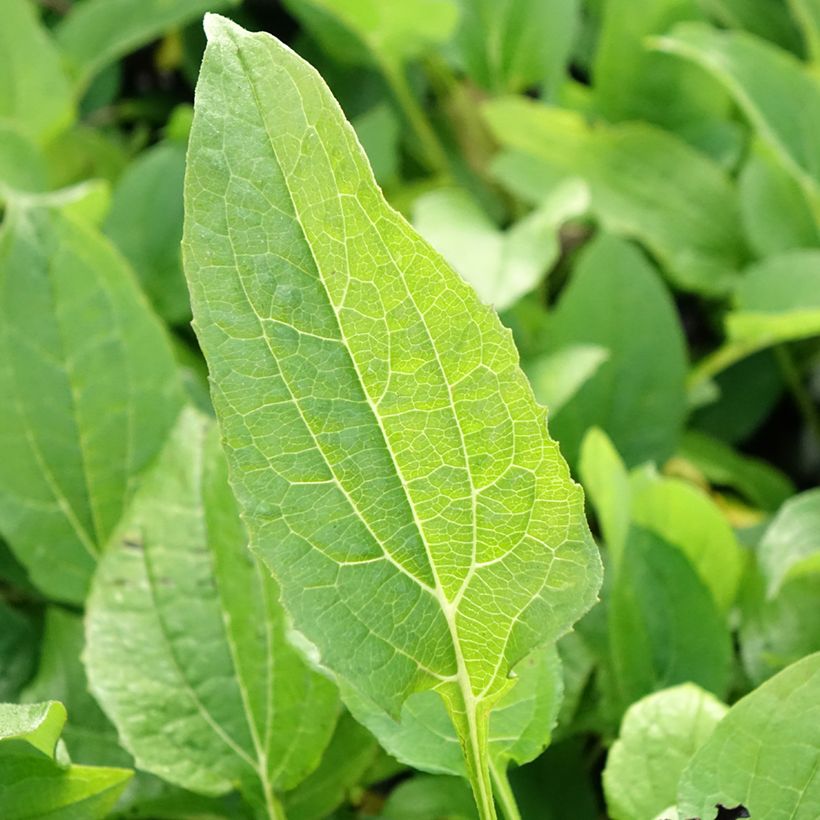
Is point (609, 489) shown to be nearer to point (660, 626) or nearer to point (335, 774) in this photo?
point (660, 626)

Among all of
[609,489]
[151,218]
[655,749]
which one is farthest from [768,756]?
[151,218]

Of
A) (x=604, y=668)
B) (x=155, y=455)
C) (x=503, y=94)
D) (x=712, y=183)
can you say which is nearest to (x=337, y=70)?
(x=503, y=94)

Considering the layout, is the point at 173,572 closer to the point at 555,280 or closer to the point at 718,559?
the point at 718,559

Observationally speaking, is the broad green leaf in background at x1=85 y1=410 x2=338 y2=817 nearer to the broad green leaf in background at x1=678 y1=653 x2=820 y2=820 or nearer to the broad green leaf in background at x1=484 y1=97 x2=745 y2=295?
the broad green leaf in background at x1=678 y1=653 x2=820 y2=820

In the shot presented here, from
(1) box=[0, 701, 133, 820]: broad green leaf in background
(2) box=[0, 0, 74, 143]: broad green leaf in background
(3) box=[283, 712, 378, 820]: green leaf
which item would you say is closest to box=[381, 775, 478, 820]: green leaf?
(3) box=[283, 712, 378, 820]: green leaf

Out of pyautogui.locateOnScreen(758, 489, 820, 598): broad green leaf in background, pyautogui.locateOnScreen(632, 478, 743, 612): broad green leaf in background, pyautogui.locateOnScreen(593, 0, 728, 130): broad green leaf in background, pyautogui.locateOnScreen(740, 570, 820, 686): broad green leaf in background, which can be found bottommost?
pyautogui.locateOnScreen(740, 570, 820, 686): broad green leaf in background

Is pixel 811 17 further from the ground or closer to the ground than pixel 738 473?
further from the ground

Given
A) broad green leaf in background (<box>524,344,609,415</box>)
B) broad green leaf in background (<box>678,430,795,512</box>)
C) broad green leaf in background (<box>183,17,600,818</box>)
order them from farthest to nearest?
broad green leaf in background (<box>678,430,795,512</box>) → broad green leaf in background (<box>524,344,609,415</box>) → broad green leaf in background (<box>183,17,600,818</box>)
